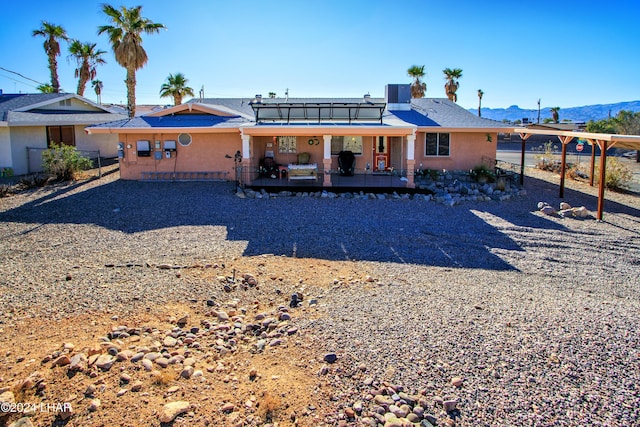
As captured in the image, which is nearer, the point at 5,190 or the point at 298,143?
the point at 5,190

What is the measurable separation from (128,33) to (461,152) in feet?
57.6

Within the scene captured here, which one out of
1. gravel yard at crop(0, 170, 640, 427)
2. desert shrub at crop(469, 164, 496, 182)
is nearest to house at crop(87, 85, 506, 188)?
desert shrub at crop(469, 164, 496, 182)

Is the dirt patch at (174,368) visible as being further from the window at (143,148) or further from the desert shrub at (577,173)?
the desert shrub at (577,173)

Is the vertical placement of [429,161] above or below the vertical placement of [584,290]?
above

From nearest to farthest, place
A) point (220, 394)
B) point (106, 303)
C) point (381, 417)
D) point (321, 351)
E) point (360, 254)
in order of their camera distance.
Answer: point (381, 417), point (220, 394), point (321, 351), point (106, 303), point (360, 254)

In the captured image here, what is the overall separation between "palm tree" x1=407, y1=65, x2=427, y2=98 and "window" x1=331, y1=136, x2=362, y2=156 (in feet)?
71.6

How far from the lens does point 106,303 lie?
7777mm

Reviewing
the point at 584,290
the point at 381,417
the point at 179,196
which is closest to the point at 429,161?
the point at 179,196

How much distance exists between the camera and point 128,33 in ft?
83.5

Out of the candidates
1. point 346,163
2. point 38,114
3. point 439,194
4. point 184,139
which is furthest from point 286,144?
point 38,114

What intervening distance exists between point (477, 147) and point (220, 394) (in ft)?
62.2

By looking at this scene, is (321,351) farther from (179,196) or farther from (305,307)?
(179,196)

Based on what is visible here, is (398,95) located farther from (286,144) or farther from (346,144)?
(286,144)

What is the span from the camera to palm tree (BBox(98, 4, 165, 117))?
993 inches
